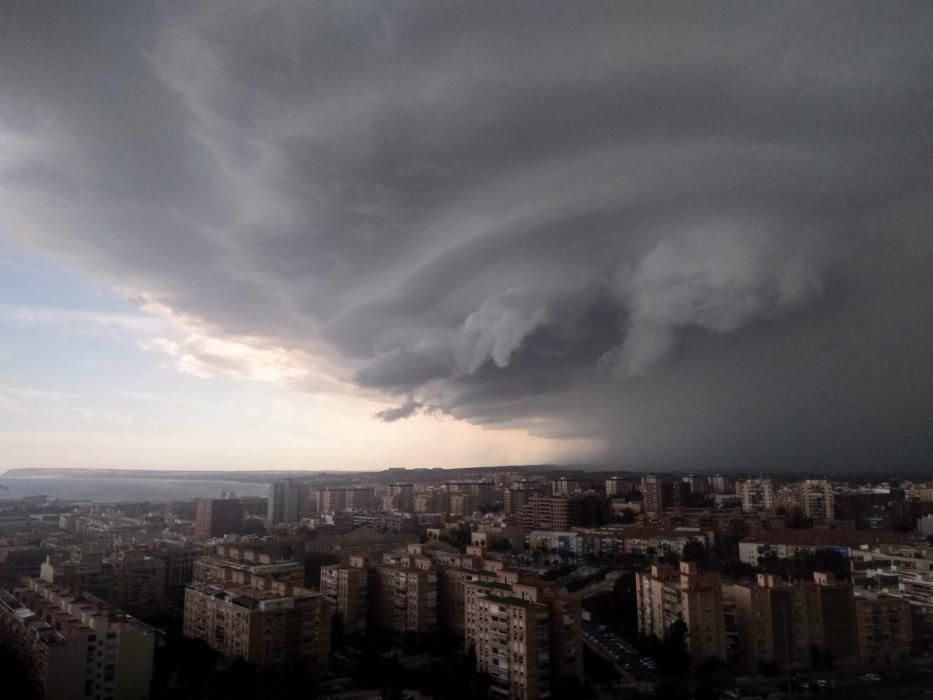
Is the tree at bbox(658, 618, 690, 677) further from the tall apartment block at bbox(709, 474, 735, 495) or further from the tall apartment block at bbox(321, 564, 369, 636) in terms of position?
the tall apartment block at bbox(709, 474, 735, 495)

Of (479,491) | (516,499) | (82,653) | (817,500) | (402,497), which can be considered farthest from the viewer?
(479,491)

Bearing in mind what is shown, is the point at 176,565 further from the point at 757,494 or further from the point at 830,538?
the point at 757,494

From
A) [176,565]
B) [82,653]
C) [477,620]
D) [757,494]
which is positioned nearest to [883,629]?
[477,620]

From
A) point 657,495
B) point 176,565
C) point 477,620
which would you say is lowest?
point 176,565

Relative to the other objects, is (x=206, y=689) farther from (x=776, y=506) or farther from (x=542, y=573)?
(x=776, y=506)

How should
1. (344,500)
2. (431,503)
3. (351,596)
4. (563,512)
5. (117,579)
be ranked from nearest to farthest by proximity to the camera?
(351,596) < (117,579) < (563,512) < (431,503) < (344,500)

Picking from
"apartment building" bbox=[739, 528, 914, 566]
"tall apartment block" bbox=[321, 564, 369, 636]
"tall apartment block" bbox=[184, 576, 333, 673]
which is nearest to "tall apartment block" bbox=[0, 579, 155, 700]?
"tall apartment block" bbox=[184, 576, 333, 673]

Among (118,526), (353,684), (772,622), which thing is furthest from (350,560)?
(118,526)
